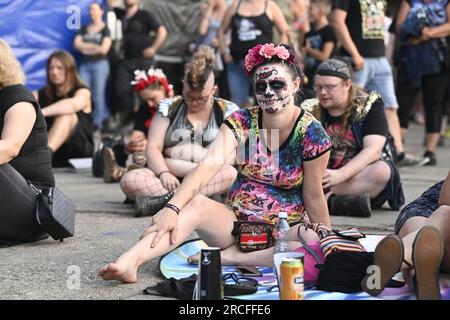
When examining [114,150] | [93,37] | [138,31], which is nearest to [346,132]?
[114,150]

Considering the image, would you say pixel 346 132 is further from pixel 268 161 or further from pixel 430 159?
pixel 430 159

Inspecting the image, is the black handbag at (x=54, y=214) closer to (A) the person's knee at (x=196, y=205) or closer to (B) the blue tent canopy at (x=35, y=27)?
(A) the person's knee at (x=196, y=205)

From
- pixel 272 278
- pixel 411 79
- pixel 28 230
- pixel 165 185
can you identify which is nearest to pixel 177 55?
pixel 411 79

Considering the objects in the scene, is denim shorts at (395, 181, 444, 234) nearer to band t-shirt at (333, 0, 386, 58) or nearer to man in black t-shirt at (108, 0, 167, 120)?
band t-shirt at (333, 0, 386, 58)

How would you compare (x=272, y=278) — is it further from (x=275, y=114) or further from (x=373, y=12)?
(x=373, y=12)

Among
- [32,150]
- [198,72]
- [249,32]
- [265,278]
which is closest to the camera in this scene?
[265,278]

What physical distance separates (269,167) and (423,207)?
0.83 metres

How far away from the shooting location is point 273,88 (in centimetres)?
491

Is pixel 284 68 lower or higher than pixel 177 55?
→ higher

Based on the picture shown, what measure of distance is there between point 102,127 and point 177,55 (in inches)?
56.1

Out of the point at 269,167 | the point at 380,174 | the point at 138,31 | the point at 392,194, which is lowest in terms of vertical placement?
the point at 392,194

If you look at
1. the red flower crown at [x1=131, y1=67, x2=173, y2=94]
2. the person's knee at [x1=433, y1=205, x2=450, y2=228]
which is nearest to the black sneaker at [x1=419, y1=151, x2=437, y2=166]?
the red flower crown at [x1=131, y1=67, x2=173, y2=94]

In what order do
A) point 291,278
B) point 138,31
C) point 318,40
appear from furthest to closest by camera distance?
point 138,31
point 318,40
point 291,278

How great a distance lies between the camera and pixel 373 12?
30.3ft
